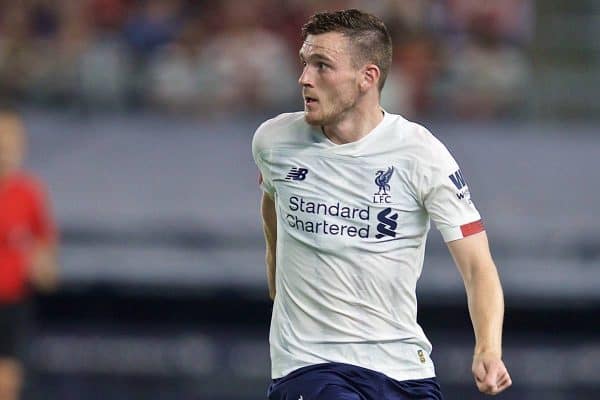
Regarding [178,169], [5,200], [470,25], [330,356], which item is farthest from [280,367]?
[470,25]

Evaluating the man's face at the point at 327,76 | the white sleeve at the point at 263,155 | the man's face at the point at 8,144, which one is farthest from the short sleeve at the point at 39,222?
the man's face at the point at 327,76

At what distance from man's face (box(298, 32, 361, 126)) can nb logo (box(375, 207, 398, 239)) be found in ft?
1.36

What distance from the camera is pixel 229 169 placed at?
39.4 ft

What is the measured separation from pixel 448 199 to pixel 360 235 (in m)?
0.35

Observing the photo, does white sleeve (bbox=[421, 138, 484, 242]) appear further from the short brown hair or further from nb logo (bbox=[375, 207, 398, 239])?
A: the short brown hair

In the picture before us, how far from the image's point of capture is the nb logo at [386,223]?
5293mm

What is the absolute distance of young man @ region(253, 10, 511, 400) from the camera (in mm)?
5234

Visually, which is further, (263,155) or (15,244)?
(15,244)

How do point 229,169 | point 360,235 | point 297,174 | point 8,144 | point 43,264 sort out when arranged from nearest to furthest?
1. point 360,235
2. point 297,174
3. point 43,264
4. point 8,144
5. point 229,169

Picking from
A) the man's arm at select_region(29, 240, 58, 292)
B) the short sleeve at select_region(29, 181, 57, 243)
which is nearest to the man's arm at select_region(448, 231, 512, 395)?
the man's arm at select_region(29, 240, 58, 292)

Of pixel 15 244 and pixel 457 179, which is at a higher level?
pixel 457 179

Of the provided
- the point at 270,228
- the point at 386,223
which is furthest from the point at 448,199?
the point at 270,228

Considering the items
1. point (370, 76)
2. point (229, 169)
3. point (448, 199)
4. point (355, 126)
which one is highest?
point (370, 76)

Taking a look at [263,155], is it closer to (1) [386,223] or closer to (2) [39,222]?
(1) [386,223]
